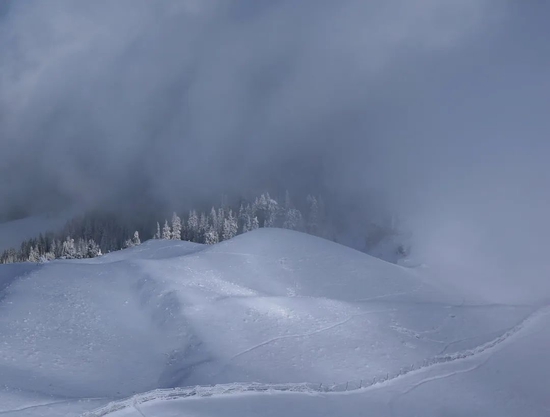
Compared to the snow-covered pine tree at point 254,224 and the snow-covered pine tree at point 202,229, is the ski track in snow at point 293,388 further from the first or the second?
the snow-covered pine tree at point 202,229

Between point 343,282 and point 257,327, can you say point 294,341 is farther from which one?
point 343,282

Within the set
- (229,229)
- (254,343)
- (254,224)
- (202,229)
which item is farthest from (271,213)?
(254,343)

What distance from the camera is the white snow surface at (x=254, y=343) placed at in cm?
2952

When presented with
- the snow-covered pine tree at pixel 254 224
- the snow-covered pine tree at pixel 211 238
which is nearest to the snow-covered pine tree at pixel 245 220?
the snow-covered pine tree at pixel 254 224

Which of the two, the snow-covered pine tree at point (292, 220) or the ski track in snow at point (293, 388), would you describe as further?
the snow-covered pine tree at point (292, 220)

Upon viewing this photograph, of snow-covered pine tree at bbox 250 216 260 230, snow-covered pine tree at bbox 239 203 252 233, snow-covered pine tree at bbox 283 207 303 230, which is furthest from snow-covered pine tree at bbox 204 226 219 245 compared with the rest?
snow-covered pine tree at bbox 283 207 303 230

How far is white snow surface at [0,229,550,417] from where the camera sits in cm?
2952

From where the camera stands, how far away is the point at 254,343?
123 feet

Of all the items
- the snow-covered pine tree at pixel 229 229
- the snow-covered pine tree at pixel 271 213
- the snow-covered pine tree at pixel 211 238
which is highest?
the snow-covered pine tree at pixel 271 213

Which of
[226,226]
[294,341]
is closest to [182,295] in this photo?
[294,341]

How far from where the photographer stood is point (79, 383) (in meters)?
30.8

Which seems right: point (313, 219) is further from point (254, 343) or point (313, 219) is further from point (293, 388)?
point (293, 388)

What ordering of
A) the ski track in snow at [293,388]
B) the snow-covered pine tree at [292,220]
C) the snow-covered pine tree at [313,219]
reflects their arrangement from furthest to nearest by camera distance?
1. the snow-covered pine tree at [313,219]
2. the snow-covered pine tree at [292,220]
3. the ski track in snow at [293,388]

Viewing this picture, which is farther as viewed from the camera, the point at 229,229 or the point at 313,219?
the point at 313,219
